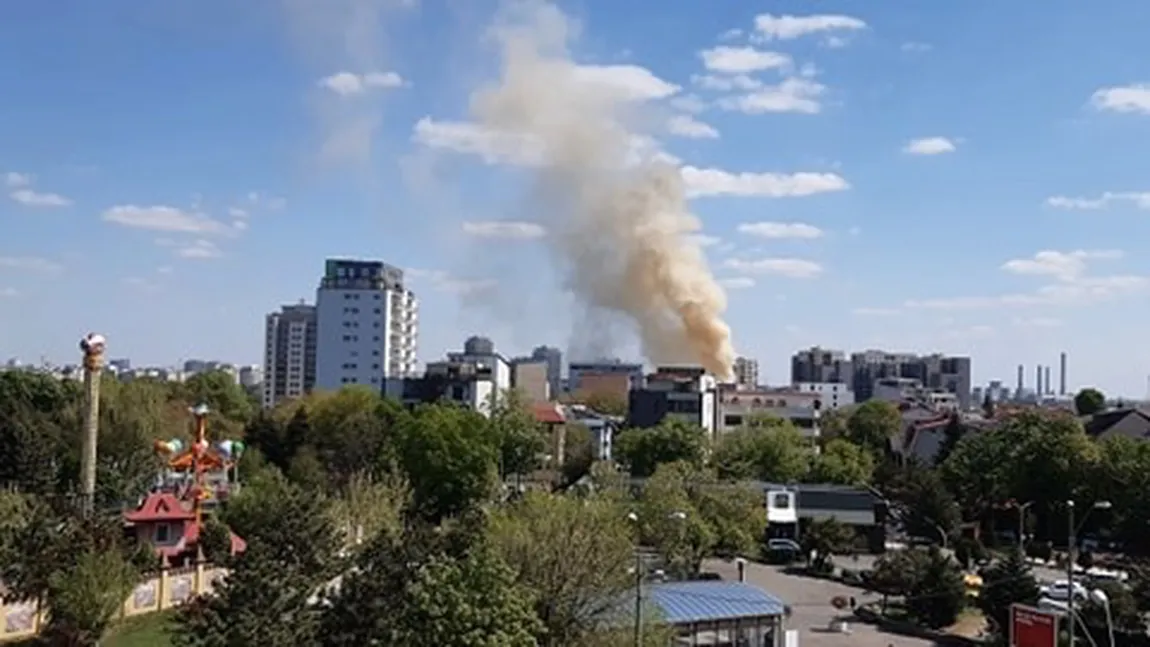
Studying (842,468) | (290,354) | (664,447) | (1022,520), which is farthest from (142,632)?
(290,354)

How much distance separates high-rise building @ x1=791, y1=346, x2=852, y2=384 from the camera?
179500mm

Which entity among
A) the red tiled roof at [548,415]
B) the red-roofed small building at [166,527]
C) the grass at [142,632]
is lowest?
the grass at [142,632]

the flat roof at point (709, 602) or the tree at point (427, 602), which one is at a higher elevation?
the tree at point (427, 602)

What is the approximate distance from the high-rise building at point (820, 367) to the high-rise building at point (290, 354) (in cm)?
7326

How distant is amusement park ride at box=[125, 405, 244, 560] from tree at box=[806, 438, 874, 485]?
26.5 metres

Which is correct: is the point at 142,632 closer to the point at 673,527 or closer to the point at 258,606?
the point at 258,606

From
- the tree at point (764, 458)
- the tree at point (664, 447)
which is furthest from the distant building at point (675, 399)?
the tree at point (664, 447)

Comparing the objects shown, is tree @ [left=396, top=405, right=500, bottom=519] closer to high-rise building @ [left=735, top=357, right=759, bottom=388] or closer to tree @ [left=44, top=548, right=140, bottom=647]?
tree @ [left=44, top=548, right=140, bottom=647]

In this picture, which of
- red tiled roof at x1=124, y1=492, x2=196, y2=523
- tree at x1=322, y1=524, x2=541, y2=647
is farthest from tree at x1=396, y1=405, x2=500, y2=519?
tree at x1=322, y1=524, x2=541, y2=647

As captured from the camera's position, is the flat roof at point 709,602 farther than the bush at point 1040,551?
No

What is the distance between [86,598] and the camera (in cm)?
2336

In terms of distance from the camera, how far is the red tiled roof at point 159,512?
33.6 m

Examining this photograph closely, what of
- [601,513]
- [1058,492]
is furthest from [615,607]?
[1058,492]

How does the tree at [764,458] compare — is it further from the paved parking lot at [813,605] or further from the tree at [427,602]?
the tree at [427,602]
